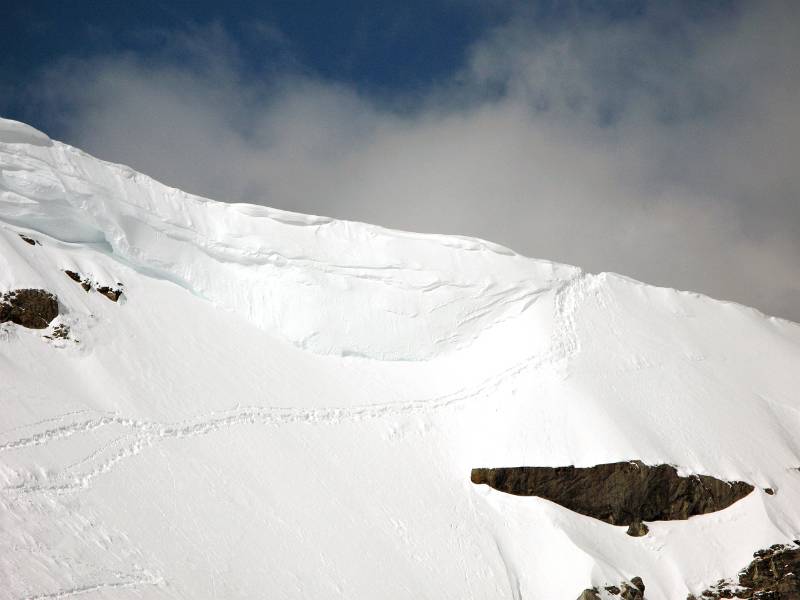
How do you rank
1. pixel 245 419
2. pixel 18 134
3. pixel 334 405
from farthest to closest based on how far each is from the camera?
pixel 18 134
pixel 334 405
pixel 245 419

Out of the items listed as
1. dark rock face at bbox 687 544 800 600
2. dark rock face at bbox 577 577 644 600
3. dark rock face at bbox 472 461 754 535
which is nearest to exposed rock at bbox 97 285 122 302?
dark rock face at bbox 472 461 754 535

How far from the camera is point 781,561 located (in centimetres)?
2047

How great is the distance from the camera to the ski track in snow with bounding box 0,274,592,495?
1641 centimetres

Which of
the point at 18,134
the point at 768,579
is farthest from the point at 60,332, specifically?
the point at 768,579

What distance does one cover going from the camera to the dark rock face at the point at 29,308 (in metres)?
19.1

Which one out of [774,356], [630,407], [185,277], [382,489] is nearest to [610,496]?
[630,407]

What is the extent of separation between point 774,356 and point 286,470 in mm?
17646

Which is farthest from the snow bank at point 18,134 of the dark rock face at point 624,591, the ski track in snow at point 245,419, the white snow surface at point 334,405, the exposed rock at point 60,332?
the dark rock face at point 624,591

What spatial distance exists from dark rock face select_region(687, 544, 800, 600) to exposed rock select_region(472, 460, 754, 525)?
190 cm

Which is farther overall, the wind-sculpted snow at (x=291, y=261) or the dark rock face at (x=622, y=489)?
the wind-sculpted snow at (x=291, y=261)

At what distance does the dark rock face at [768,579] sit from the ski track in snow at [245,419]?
7.40 m

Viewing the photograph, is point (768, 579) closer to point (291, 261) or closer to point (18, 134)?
point (291, 261)

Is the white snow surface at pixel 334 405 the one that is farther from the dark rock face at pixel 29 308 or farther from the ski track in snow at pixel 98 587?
the dark rock face at pixel 29 308

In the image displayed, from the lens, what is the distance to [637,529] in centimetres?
2127
